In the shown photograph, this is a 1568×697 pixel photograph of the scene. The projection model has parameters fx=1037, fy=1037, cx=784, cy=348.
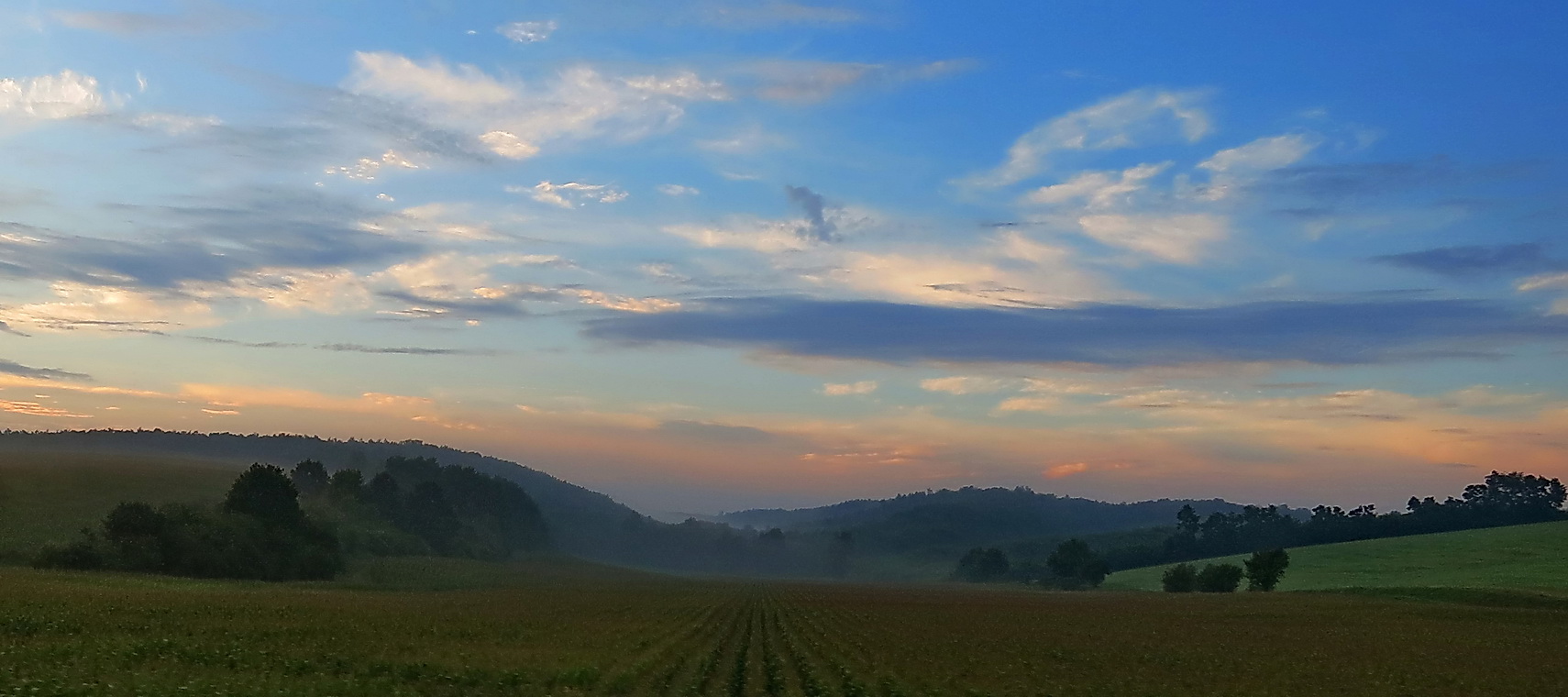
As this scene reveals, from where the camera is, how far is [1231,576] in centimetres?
14600

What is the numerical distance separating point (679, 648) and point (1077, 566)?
513ft

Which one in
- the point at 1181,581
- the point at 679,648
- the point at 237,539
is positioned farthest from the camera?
the point at 1181,581

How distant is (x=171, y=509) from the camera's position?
93.6 m

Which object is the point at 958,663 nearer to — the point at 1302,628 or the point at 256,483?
the point at 1302,628

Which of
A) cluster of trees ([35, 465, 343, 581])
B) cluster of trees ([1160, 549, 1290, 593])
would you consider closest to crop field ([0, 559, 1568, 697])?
cluster of trees ([35, 465, 343, 581])

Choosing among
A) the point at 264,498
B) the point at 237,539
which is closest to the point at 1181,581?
the point at 264,498

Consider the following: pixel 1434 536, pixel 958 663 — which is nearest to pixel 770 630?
pixel 958 663

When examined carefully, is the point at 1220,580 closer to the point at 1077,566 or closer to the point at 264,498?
the point at 1077,566

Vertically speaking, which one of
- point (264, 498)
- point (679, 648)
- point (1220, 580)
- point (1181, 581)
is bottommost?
point (1181, 581)

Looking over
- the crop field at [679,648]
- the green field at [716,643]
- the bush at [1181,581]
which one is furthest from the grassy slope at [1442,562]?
the crop field at [679,648]

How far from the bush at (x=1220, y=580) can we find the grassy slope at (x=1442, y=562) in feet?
20.2

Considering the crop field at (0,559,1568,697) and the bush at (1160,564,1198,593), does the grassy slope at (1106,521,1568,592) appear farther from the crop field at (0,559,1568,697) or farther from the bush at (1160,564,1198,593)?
the crop field at (0,559,1568,697)

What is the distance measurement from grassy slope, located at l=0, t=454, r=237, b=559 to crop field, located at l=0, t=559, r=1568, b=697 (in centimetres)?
2763

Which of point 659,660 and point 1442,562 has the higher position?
point 659,660
